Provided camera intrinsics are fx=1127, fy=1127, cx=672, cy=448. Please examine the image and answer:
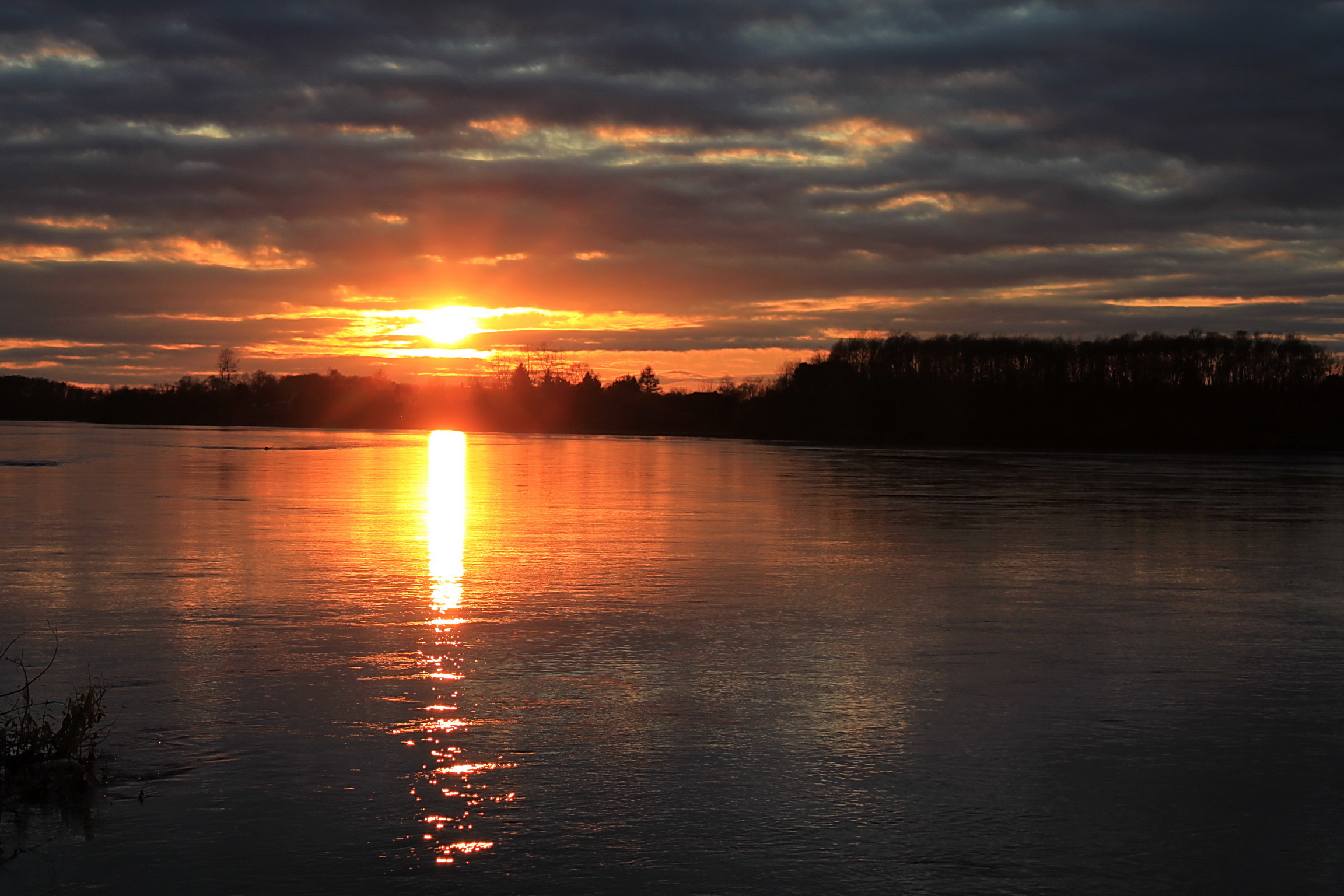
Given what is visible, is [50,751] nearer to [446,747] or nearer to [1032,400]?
[446,747]

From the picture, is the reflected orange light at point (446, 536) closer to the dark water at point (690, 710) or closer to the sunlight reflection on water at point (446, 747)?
the sunlight reflection on water at point (446, 747)

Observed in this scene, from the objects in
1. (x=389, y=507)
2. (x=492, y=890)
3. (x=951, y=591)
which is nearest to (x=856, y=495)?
(x=389, y=507)

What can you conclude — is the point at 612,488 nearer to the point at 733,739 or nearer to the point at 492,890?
the point at 733,739

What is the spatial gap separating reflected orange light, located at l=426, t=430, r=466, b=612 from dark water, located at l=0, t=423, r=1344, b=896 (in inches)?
5.1

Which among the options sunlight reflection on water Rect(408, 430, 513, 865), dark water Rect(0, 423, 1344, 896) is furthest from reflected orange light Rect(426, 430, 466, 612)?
dark water Rect(0, 423, 1344, 896)

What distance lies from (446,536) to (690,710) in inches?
423

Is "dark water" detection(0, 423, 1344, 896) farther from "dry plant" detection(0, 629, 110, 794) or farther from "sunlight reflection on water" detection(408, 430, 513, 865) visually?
"dry plant" detection(0, 629, 110, 794)

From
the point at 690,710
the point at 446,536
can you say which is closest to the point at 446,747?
the point at 690,710

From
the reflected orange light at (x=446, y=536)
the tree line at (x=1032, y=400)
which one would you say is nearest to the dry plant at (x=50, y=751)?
the reflected orange light at (x=446, y=536)

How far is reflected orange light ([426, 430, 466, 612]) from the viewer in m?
11.4

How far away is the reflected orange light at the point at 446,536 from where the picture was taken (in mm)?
11398

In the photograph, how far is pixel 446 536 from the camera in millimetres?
17016

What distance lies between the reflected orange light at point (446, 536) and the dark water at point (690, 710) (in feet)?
0.43

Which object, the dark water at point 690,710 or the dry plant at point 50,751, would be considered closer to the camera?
the dark water at point 690,710
